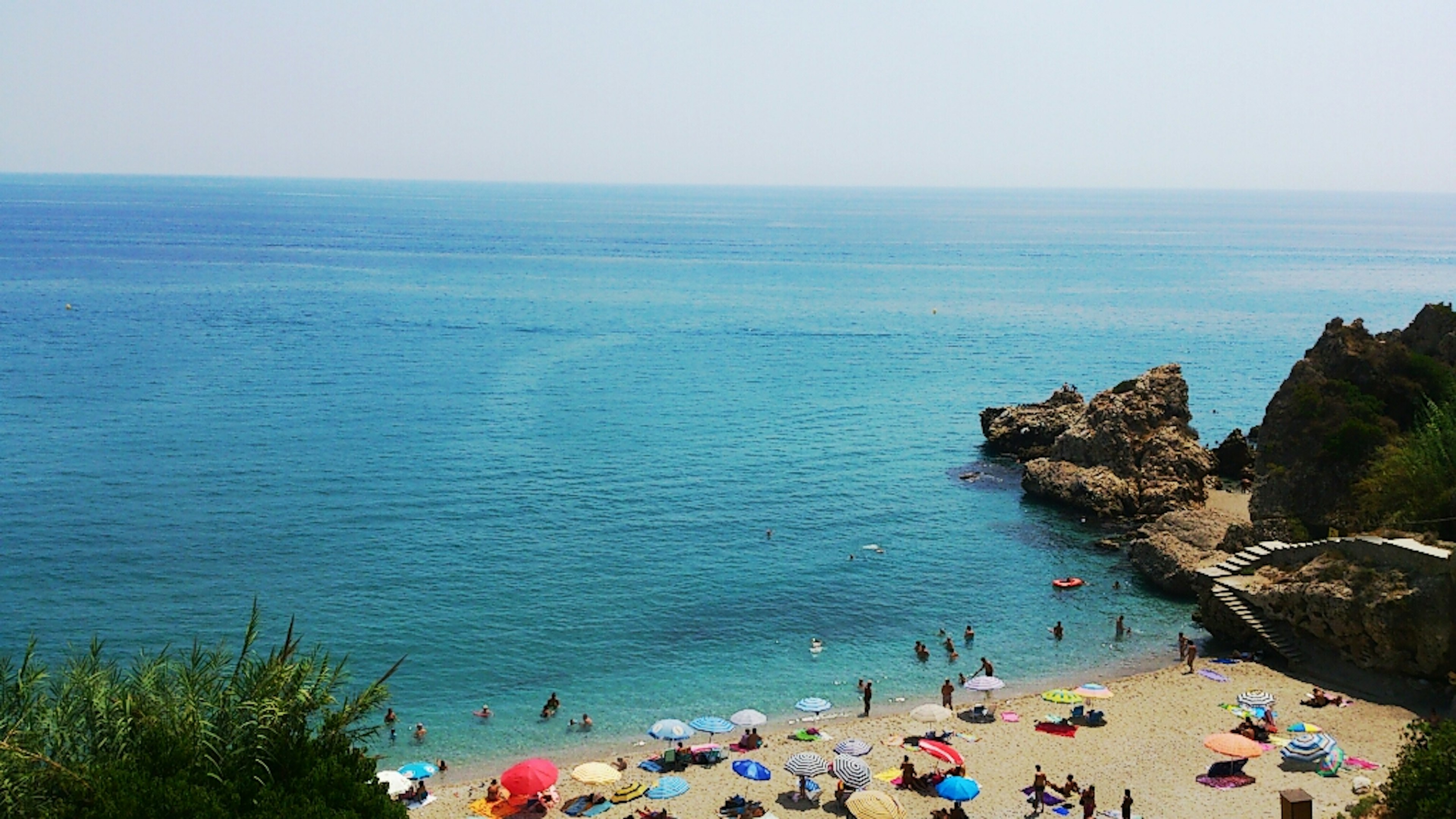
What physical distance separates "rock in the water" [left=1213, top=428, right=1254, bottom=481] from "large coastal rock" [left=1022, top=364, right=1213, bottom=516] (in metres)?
3.24

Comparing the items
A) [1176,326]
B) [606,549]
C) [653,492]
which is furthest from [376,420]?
[1176,326]

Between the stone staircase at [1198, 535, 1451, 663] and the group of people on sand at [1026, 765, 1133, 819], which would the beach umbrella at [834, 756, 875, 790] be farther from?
the stone staircase at [1198, 535, 1451, 663]

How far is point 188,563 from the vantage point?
160 ft

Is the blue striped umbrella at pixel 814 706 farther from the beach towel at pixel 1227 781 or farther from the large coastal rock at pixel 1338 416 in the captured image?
the large coastal rock at pixel 1338 416

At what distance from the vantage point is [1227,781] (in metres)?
30.3

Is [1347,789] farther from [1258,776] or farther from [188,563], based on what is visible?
[188,563]

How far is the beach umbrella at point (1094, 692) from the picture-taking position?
36719 mm

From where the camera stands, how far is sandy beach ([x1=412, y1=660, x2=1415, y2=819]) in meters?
29.7

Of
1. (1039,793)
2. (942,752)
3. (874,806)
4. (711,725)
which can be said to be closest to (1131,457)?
(942,752)

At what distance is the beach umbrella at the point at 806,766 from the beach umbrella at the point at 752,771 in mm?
994

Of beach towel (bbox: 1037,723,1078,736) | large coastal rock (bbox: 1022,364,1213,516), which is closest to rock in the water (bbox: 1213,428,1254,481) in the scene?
large coastal rock (bbox: 1022,364,1213,516)

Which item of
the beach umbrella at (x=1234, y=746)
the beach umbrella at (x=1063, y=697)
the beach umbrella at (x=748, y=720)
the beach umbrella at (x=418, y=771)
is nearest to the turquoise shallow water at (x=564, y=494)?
the beach umbrella at (x=418, y=771)

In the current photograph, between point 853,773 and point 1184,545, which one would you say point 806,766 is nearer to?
point 853,773

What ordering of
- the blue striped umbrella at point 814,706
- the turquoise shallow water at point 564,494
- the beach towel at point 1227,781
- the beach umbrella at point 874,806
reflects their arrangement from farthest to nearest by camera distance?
the turquoise shallow water at point 564,494, the blue striped umbrella at point 814,706, the beach towel at point 1227,781, the beach umbrella at point 874,806
